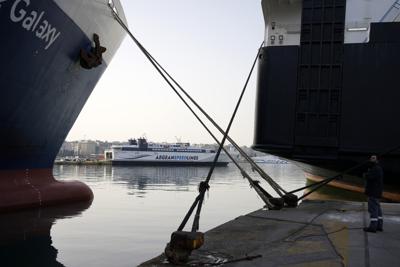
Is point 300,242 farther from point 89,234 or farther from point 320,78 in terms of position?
point 320,78

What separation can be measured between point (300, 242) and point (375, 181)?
212 centimetres

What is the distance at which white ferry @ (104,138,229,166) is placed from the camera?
315ft

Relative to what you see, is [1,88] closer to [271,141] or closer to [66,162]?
[271,141]

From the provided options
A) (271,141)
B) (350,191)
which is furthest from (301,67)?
(350,191)

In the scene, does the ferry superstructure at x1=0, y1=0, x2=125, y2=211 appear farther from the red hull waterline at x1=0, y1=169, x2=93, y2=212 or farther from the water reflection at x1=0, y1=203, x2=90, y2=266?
the water reflection at x1=0, y1=203, x2=90, y2=266

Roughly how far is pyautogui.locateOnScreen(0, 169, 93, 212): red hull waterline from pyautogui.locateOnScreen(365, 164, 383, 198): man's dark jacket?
9.64 meters

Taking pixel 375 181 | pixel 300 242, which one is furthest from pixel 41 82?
pixel 375 181

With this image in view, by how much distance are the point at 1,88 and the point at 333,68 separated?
33.8 ft

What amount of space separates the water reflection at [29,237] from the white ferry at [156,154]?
82.1 metres

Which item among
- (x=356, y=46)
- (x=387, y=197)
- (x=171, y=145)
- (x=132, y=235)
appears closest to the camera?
(x=132, y=235)

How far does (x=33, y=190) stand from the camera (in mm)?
13320

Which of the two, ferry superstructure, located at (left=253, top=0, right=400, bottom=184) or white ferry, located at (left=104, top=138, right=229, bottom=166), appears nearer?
ferry superstructure, located at (left=253, top=0, right=400, bottom=184)

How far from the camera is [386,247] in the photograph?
6.66 m

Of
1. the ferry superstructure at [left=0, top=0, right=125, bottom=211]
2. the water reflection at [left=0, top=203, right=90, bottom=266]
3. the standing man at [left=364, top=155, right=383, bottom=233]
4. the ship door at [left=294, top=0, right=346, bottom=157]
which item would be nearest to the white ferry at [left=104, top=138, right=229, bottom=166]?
the ferry superstructure at [left=0, top=0, right=125, bottom=211]
